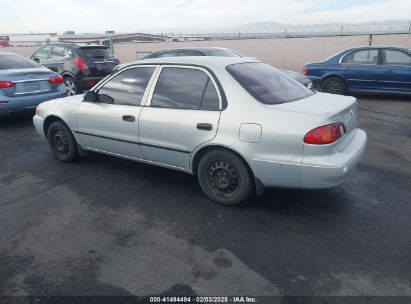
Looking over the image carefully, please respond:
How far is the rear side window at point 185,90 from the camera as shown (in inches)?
148

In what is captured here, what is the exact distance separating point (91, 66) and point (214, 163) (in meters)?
7.60

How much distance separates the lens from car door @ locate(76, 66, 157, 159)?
4238 millimetres

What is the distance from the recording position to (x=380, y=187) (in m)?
4.27

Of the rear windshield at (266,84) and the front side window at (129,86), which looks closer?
the rear windshield at (266,84)

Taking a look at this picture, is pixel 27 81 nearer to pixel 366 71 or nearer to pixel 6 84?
pixel 6 84

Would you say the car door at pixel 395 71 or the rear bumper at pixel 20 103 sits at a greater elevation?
the car door at pixel 395 71

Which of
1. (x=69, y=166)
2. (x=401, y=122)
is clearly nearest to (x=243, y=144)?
(x=69, y=166)

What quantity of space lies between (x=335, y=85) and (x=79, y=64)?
7285 millimetres

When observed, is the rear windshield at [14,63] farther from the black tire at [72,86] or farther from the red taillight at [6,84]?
the black tire at [72,86]

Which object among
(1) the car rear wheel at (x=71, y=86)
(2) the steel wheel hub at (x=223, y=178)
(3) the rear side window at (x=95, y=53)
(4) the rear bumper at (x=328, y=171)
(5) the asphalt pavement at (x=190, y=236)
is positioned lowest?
(5) the asphalt pavement at (x=190, y=236)

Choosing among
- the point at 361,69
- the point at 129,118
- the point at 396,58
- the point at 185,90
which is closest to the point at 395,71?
the point at 396,58

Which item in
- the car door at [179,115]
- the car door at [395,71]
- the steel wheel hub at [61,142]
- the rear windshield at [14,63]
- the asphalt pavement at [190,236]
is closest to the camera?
the asphalt pavement at [190,236]

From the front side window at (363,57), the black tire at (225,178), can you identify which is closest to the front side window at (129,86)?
the black tire at (225,178)

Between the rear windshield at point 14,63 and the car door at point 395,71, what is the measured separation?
8804 mm
